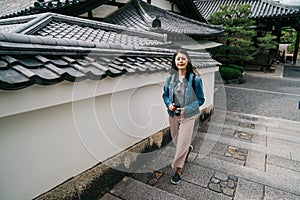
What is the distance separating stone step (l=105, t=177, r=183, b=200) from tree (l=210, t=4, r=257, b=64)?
13.2 m

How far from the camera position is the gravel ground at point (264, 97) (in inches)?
302

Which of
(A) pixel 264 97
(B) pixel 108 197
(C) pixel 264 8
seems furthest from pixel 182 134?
(C) pixel 264 8

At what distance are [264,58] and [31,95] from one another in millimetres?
19220

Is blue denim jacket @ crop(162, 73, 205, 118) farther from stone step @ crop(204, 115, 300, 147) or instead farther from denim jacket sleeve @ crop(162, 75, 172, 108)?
stone step @ crop(204, 115, 300, 147)

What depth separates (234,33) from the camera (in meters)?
13.7

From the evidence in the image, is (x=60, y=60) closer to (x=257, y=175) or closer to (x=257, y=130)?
(x=257, y=175)

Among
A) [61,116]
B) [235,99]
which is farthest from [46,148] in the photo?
[235,99]

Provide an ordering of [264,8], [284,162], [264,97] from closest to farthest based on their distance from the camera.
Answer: [284,162] < [264,97] < [264,8]

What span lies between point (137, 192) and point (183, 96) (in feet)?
4.80

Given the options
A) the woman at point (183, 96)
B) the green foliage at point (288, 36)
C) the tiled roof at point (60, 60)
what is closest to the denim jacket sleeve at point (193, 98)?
the woman at point (183, 96)

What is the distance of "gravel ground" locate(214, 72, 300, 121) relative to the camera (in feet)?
25.2

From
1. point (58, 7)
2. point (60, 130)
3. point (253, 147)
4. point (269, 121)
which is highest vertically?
point (58, 7)

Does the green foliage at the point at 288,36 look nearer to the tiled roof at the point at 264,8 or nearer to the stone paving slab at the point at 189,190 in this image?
the tiled roof at the point at 264,8

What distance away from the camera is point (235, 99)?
9281 millimetres
